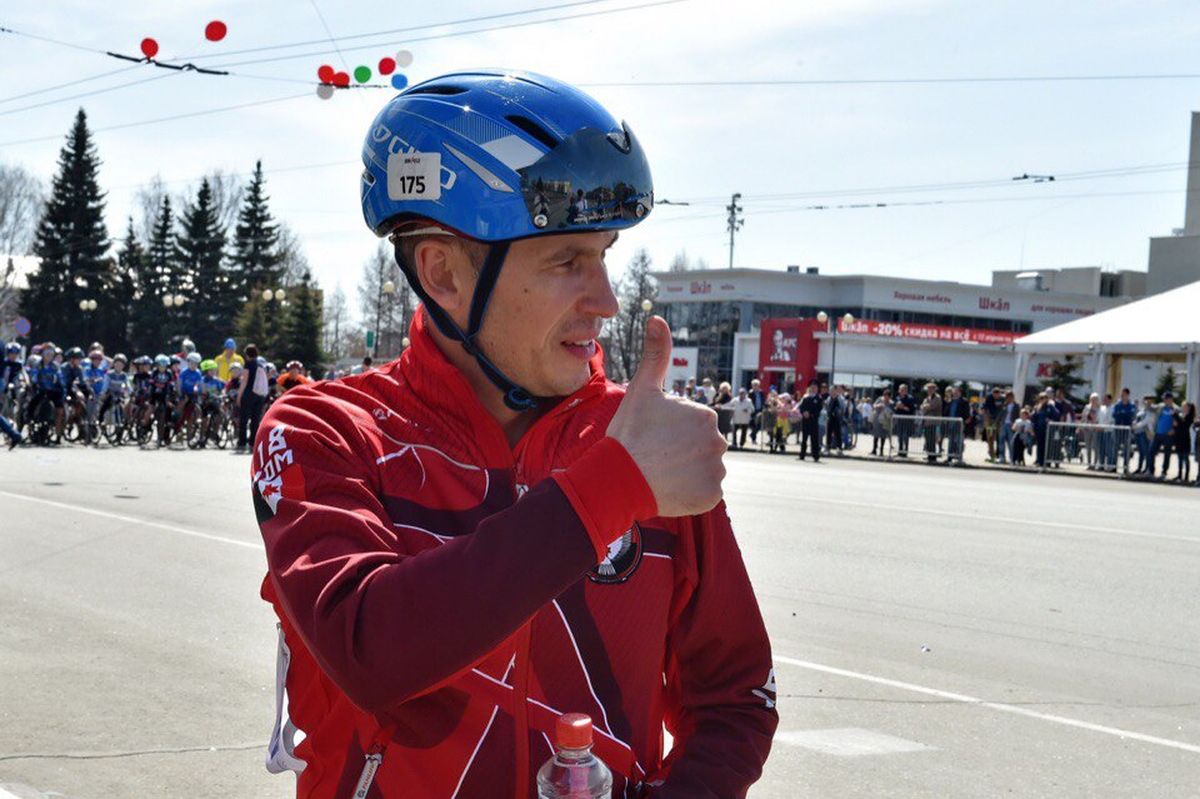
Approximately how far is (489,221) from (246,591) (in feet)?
24.7

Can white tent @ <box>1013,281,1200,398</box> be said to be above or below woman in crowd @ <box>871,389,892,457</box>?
above

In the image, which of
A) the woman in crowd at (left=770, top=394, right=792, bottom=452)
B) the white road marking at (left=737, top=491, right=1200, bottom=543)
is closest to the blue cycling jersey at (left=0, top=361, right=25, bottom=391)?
the white road marking at (left=737, top=491, right=1200, bottom=543)

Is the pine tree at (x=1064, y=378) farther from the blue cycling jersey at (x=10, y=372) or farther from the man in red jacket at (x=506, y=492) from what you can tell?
the man in red jacket at (x=506, y=492)

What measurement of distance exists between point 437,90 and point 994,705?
5351 mm

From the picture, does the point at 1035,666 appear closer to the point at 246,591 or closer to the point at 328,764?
the point at 246,591

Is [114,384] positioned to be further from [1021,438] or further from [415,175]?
[415,175]

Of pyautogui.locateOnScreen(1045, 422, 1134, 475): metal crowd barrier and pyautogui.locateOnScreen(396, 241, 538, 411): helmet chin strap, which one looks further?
pyautogui.locateOnScreen(1045, 422, 1134, 475): metal crowd barrier

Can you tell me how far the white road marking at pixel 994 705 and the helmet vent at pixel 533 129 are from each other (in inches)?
200

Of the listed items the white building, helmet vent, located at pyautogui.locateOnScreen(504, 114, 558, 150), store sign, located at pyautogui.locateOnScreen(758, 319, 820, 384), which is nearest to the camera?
helmet vent, located at pyautogui.locateOnScreen(504, 114, 558, 150)

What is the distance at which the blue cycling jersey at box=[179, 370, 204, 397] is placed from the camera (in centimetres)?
2608

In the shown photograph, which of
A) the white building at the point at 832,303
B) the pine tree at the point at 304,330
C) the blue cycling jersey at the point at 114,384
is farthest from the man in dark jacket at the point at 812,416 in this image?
the pine tree at the point at 304,330

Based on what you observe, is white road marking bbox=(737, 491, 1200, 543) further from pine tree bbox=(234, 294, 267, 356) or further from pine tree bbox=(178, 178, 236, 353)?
pine tree bbox=(178, 178, 236, 353)

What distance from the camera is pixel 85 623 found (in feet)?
25.3

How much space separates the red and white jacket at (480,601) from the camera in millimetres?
1584
